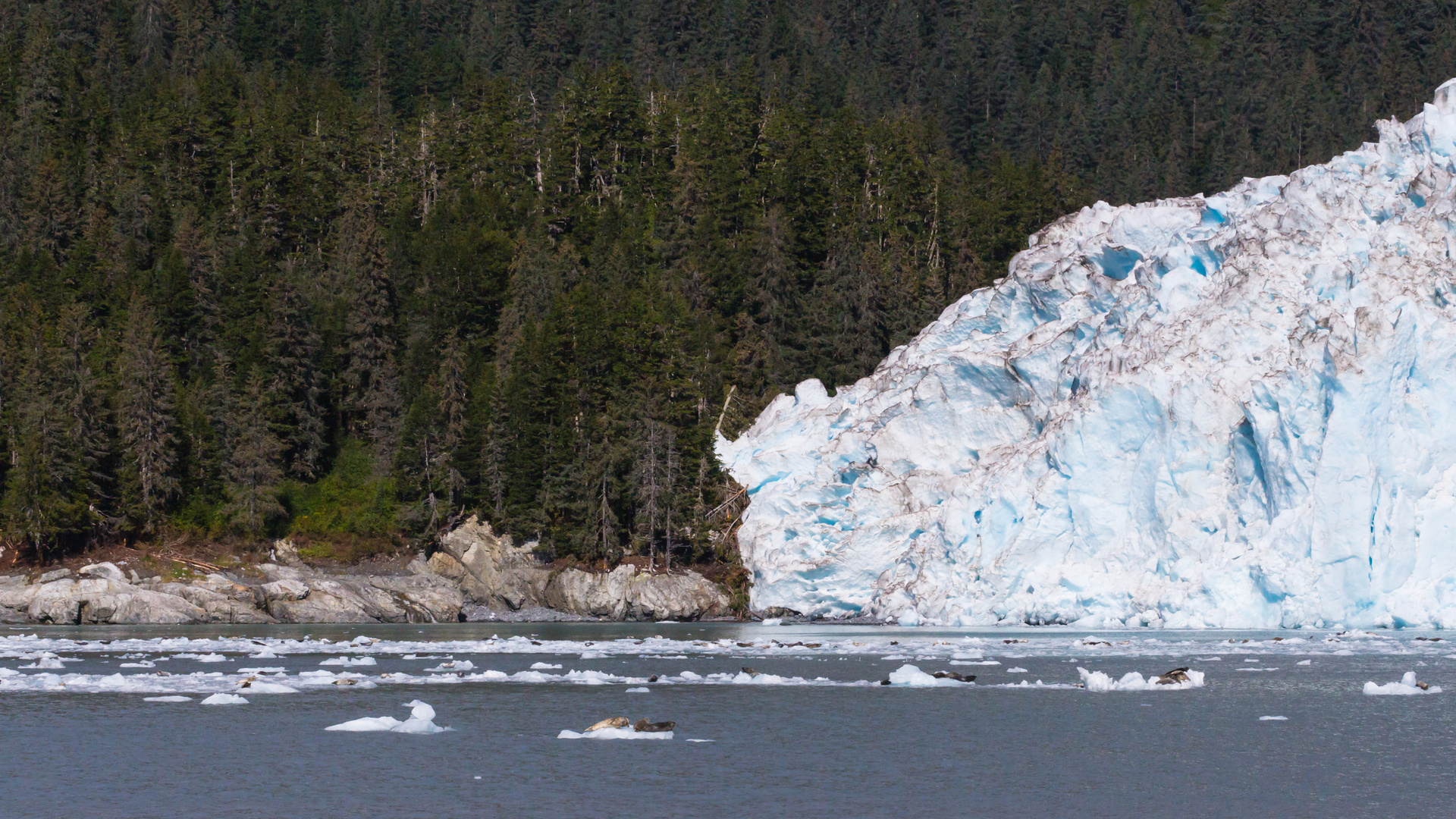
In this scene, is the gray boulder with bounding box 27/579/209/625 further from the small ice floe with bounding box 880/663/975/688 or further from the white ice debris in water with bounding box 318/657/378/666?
A: the small ice floe with bounding box 880/663/975/688

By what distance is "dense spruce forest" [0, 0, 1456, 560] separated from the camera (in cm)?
6175

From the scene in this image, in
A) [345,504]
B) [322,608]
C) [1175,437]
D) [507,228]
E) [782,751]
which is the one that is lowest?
[782,751]

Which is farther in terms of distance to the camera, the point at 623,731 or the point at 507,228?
the point at 507,228

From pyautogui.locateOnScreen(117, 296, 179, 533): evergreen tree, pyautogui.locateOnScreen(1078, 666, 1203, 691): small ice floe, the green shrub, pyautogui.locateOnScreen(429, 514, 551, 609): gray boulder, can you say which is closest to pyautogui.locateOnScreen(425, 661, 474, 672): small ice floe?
pyautogui.locateOnScreen(1078, 666, 1203, 691): small ice floe

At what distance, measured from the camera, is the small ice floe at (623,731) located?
21328mm

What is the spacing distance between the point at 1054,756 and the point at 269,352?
55.4m

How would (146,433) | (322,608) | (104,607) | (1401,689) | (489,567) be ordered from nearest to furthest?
(1401,689) → (104,607) → (322,608) → (489,567) → (146,433)

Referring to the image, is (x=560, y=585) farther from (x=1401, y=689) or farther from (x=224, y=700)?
(x=1401, y=689)

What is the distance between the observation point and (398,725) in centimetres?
2189

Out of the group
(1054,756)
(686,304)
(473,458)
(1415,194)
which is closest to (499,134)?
(686,304)

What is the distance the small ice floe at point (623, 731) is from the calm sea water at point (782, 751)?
32 centimetres

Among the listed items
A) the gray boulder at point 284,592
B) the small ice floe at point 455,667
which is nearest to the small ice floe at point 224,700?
the small ice floe at point 455,667

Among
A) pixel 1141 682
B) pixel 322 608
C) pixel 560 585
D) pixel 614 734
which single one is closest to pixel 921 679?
pixel 1141 682

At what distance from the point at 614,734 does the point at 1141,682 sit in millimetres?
10711
